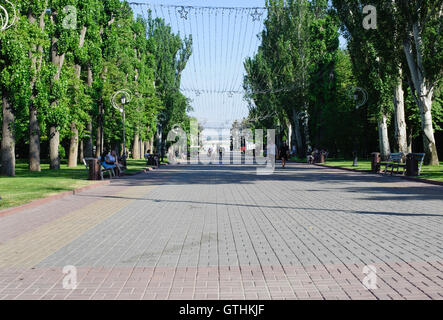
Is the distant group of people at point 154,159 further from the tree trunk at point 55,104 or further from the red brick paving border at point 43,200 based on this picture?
the red brick paving border at point 43,200

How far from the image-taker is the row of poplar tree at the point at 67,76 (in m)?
22.8

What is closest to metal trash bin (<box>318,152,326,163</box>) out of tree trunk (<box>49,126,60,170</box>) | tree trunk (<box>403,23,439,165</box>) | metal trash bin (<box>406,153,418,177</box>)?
tree trunk (<box>403,23,439,165</box>)

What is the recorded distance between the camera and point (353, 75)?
34.0m

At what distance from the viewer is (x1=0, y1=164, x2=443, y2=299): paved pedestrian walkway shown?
15.3ft

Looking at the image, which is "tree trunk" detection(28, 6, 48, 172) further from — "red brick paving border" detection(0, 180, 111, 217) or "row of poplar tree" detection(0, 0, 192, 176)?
"red brick paving border" detection(0, 180, 111, 217)

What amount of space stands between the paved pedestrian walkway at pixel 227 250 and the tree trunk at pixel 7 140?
1238cm

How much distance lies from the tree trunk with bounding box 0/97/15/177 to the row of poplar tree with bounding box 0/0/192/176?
0.04m

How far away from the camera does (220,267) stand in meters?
5.55

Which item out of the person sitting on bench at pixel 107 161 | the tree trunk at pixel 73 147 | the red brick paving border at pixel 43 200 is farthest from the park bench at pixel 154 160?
the red brick paving border at pixel 43 200

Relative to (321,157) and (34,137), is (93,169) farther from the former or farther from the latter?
(321,157)

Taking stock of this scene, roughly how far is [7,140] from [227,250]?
19.5 meters

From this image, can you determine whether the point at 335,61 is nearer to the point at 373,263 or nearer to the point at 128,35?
the point at 128,35

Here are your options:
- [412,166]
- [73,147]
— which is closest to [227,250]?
[412,166]

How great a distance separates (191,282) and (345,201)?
8.21 meters
